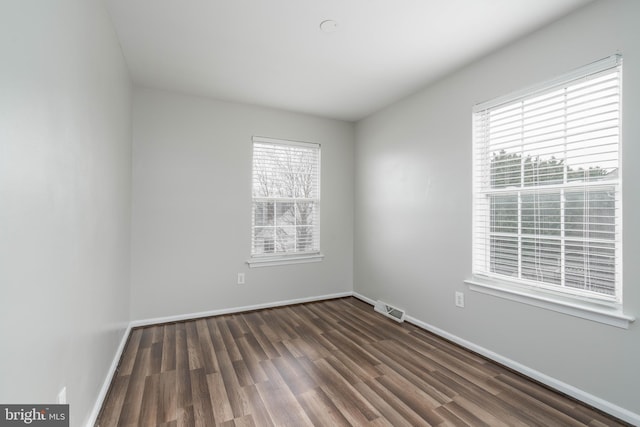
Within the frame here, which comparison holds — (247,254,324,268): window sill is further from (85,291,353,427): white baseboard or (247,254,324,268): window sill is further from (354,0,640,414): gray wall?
(354,0,640,414): gray wall

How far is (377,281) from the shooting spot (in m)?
3.85

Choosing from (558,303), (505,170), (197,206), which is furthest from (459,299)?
(197,206)

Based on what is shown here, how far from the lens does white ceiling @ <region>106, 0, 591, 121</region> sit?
1.94 m

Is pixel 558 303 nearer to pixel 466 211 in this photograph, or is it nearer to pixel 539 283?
pixel 539 283

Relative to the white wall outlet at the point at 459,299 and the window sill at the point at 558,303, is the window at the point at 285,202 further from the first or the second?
the window sill at the point at 558,303

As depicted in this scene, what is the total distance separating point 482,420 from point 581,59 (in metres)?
2.40

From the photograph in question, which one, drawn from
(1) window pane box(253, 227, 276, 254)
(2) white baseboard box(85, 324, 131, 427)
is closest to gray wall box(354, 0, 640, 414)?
(1) window pane box(253, 227, 276, 254)

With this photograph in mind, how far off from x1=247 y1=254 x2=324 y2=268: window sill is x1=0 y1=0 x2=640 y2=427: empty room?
0.05 meters

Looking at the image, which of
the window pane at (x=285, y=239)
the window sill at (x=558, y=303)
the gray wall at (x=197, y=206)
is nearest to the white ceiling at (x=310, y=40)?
the gray wall at (x=197, y=206)

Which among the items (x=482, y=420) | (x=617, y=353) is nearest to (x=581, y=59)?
(x=617, y=353)

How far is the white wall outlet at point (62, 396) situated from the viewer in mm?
1204

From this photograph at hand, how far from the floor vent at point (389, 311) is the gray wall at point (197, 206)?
0.96 meters

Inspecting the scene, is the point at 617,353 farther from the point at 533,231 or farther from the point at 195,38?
the point at 195,38

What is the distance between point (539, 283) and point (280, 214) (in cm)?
282
